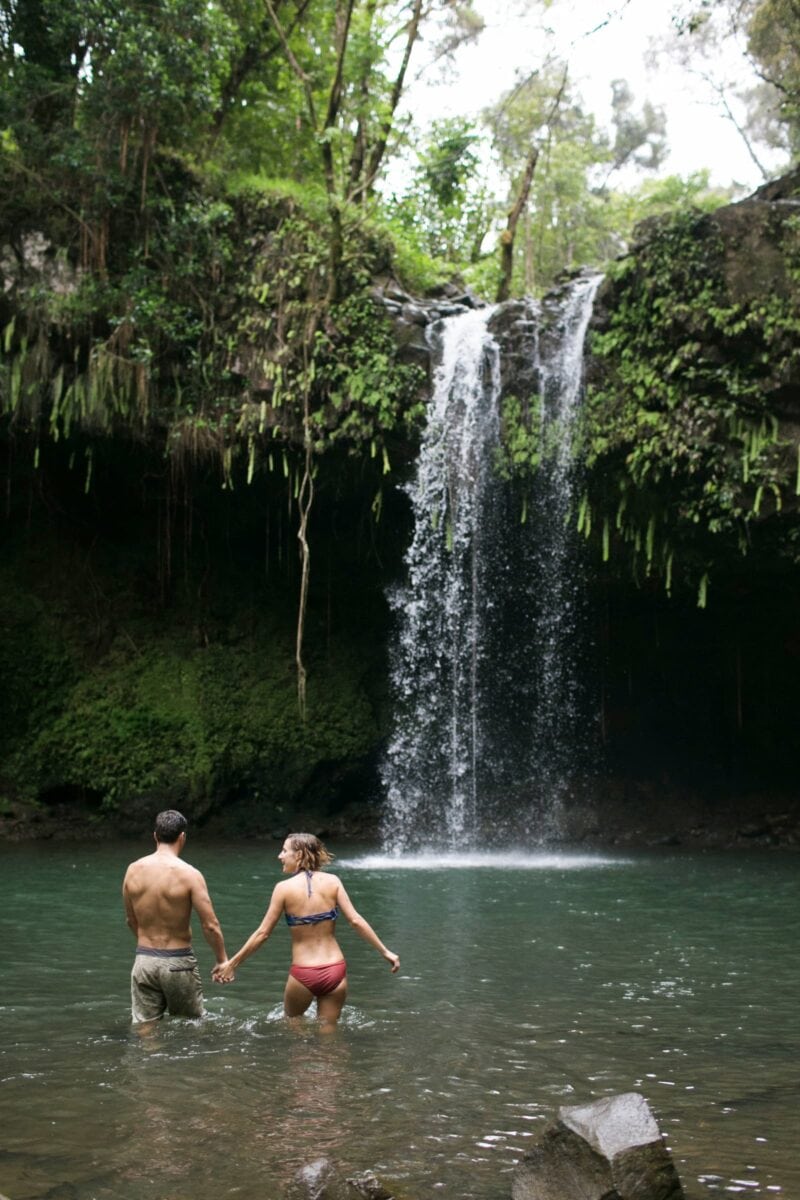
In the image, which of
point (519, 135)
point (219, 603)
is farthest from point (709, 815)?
point (519, 135)

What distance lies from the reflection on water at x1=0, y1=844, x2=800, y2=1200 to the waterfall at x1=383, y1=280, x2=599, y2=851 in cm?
655

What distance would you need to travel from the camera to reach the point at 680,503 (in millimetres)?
13500

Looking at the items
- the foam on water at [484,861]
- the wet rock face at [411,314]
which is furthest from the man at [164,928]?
the wet rock face at [411,314]

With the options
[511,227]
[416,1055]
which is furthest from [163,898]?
[511,227]

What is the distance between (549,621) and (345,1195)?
13357 millimetres

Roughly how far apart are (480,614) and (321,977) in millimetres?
10610

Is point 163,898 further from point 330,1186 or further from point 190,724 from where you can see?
point 190,724

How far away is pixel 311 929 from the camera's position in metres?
5.61

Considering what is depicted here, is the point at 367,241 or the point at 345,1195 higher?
the point at 367,241

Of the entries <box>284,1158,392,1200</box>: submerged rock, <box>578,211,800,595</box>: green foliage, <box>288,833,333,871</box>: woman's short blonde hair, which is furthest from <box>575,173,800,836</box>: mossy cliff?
<box>284,1158,392,1200</box>: submerged rock

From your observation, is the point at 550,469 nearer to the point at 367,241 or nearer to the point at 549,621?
the point at 549,621

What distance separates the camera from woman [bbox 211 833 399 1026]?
5.59 m

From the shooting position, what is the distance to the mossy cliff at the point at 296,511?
13266mm

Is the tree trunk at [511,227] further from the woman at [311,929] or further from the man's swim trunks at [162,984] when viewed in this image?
the man's swim trunks at [162,984]
